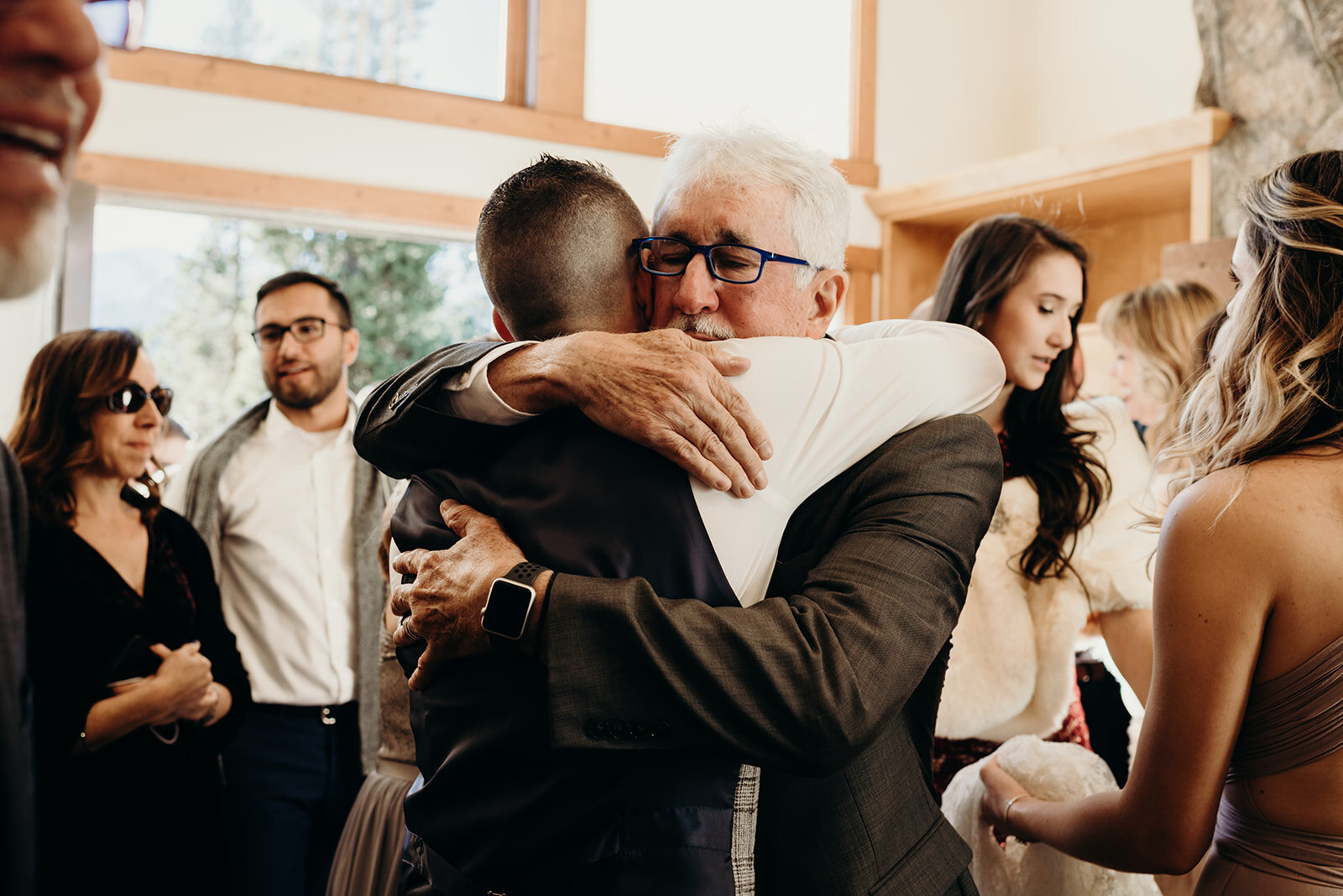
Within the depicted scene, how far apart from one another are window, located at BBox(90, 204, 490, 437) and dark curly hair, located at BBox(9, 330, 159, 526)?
215cm

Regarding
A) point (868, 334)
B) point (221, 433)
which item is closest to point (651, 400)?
point (868, 334)

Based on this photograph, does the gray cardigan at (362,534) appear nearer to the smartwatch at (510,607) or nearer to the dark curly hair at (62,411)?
the dark curly hair at (62,411)

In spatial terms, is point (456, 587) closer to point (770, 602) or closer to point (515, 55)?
point (770, 602)

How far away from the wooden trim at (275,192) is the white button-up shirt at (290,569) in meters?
1.91

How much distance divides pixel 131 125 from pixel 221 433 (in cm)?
212

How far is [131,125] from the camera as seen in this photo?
175 inches

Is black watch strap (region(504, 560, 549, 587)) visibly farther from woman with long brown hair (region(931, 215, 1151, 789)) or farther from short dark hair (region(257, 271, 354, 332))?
short dark hair (region(257, 271, 354, 332))

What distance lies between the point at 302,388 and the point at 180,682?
119 cm

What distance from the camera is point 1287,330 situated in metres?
1.21

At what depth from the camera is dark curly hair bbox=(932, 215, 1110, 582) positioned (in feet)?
6.81

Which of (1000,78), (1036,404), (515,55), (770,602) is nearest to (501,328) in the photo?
(770,602)

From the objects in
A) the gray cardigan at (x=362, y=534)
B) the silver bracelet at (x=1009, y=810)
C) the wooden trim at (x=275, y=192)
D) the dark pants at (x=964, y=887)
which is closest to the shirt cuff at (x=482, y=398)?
the dark pants at (x=964, y=887)

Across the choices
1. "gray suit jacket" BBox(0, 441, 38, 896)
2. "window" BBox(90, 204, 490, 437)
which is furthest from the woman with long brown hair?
"window" BBox(90, 204, 490, 437)

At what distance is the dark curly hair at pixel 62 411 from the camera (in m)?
2.37
